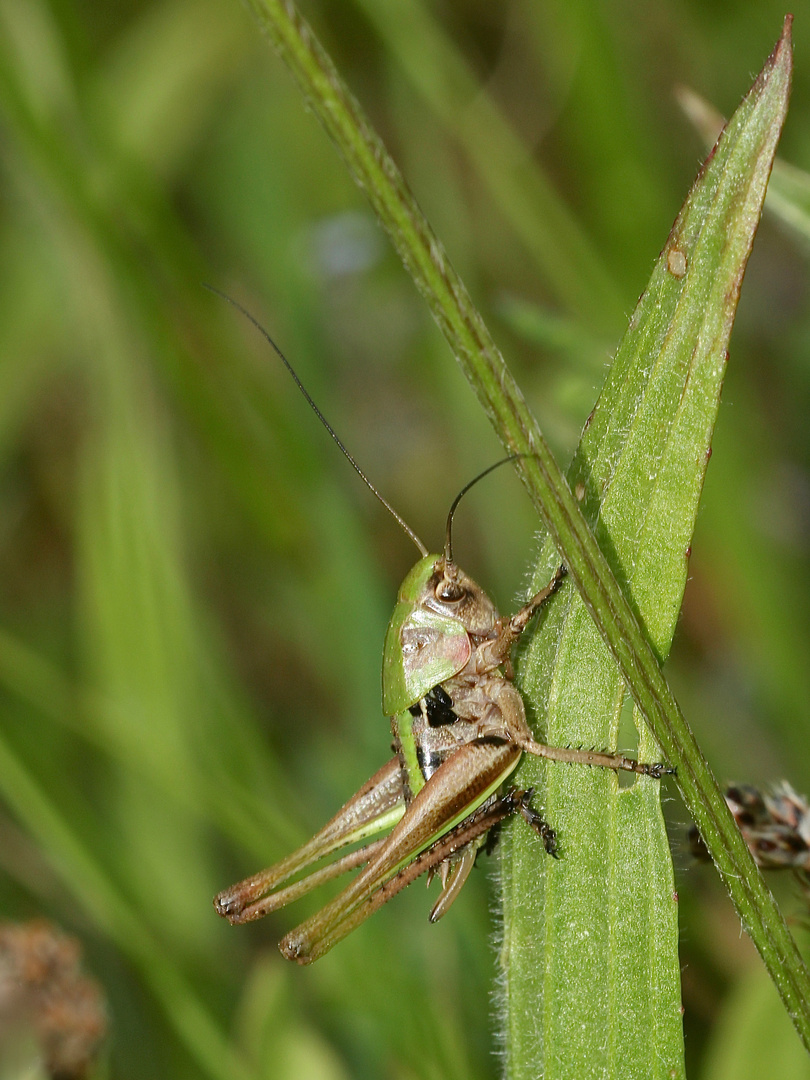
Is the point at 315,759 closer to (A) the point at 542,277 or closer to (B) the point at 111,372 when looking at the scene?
(B) the point at 111,372

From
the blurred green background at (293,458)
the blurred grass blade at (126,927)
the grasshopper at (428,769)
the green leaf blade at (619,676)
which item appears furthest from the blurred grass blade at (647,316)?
the blurred grass blade at (126,927)

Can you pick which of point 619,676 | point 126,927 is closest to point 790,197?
point 619,676

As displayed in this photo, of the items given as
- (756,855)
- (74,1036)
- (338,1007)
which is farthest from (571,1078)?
(338,1007)

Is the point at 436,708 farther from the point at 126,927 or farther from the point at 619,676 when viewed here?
the point at 126,927

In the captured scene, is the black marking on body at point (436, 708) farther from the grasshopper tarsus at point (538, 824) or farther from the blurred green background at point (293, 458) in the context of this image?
the blurred green background at point (293, 458)

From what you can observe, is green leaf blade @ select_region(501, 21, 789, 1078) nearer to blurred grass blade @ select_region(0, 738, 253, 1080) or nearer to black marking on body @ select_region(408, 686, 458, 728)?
black marking on body @ select_region(408, 686, 458, 728)

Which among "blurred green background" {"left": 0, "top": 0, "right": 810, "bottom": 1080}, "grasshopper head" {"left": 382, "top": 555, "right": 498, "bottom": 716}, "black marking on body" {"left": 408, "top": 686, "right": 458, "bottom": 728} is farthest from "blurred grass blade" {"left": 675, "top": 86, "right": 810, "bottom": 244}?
"black marking on body" {"left": 408, "top": 686, "right": 458, "bottom": 728}
